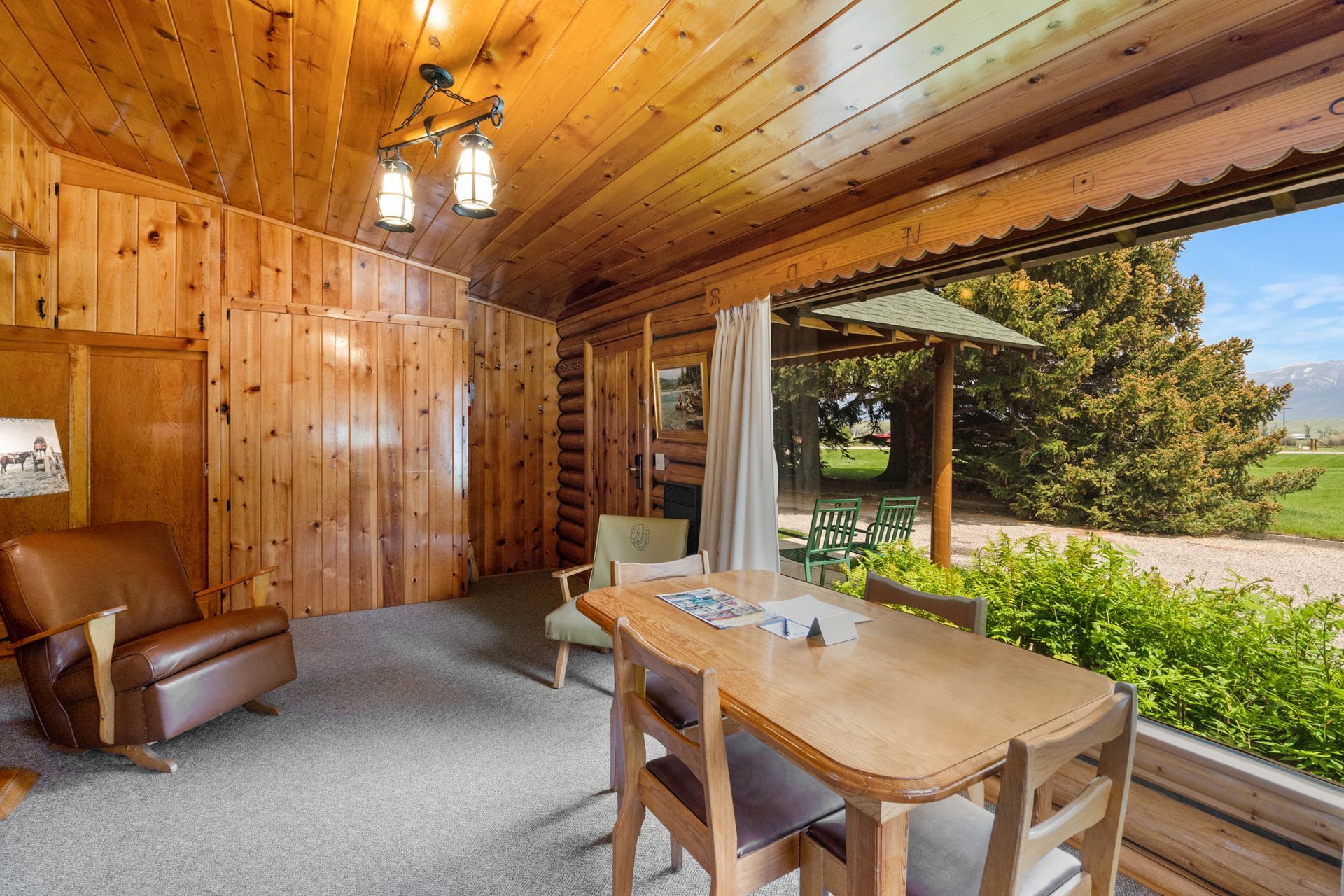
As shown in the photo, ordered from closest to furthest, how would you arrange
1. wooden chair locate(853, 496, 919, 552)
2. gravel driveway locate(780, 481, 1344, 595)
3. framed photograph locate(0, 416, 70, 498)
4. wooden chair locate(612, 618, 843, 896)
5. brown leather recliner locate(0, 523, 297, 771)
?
wooden chair locate(612, 618, 843, 896) < gravel driveway locate(780, 481, 1344, 595) < brown leather recliner locate(0, 523, 297, 771) < framed photograph locate(0, 416, 70, 498) < wooden chair locate(853, 496, 919, 552)

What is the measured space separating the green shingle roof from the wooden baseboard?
3.95 meters

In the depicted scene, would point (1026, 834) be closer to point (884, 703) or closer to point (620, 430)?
point (884, 703)

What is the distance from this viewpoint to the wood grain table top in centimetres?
113

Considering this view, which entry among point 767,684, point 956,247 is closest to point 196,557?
point 767,684

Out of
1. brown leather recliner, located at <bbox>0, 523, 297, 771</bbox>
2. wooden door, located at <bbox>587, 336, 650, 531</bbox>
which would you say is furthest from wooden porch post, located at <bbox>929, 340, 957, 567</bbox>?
brown leather recliner, located at <bbox>0, 523, 297, 771</bbox>

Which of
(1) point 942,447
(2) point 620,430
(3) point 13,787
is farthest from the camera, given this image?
(2) point 620,430

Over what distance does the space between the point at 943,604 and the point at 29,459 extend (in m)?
4.04

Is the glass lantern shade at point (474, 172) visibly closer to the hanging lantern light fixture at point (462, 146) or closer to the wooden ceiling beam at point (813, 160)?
the hanging lantern light fixture at point (462, 146)

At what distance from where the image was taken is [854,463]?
3533mm

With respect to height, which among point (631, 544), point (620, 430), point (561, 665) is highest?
point (620, 430)

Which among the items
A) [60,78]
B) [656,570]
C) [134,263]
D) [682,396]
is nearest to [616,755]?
[656,570]

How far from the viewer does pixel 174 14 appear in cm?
211

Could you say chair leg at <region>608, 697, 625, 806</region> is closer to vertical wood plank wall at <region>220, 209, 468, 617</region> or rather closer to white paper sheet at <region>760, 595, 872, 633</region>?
white paper sheet at <region>760, 595, 872, 633</region>

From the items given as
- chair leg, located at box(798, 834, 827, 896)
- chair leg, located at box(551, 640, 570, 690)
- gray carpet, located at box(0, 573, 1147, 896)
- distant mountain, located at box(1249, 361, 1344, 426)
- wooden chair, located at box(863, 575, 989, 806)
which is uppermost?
distant mountain, located at box(1249, 361, 1344, 426)
